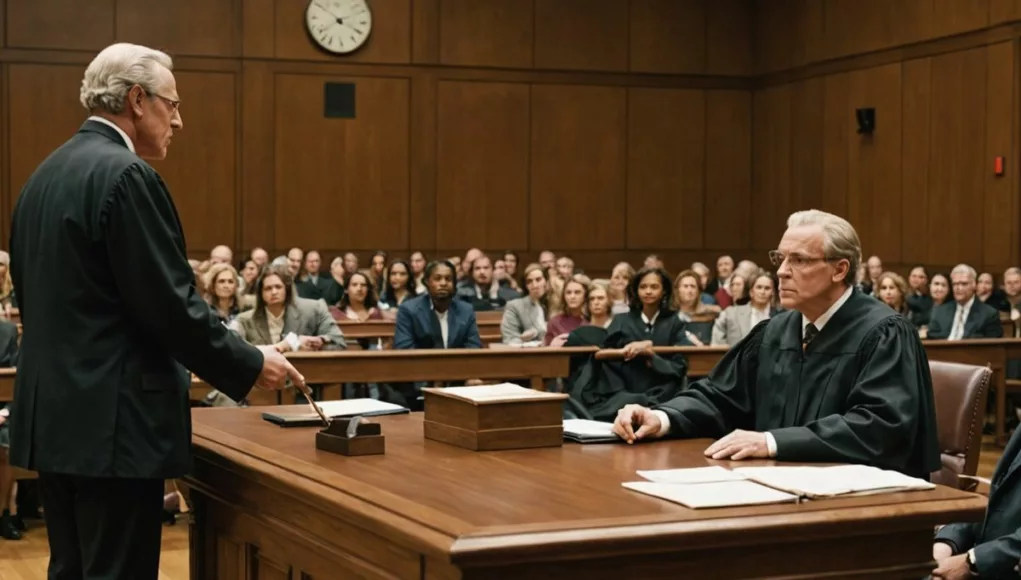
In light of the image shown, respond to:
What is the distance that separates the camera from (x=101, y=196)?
2.92 meters

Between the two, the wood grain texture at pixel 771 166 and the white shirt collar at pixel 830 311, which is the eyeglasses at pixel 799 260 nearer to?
the white shirt collar at pixel 830 311

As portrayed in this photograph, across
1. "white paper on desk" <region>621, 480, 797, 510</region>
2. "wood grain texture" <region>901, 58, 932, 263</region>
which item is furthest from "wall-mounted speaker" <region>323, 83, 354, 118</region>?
"white paper on desk" <region>621, 480, 797, 510</region>

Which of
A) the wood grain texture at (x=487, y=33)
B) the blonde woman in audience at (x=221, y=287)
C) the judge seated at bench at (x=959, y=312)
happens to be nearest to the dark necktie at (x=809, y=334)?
the blonde woman in audience at (x=221, y=287)

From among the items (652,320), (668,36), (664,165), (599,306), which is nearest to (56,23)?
(668,36)

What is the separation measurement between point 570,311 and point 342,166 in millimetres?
8160

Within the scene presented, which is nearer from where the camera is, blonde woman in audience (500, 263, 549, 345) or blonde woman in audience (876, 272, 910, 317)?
blonde woman in audience (500, 263, 549, 345)

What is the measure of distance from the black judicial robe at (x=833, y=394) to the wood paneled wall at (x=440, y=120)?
13243mm

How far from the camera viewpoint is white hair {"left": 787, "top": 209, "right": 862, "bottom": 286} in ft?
11.8

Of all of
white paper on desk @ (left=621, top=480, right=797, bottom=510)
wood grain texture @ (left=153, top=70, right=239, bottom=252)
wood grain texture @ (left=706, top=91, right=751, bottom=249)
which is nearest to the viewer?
white paper on desk @ (left=621, top=480, right=797, bottom=510)

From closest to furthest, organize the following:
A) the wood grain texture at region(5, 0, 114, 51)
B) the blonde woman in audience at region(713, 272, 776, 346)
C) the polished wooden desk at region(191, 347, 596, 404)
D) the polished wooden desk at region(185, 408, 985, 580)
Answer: the polished wooden desk at region(185, 408, 985, 580)
the polished wooden desk at region(191, 347, 596, 404)
the blonde woman in audience at region(713, 272, 776, 346)
the wood grain texture at region(5, 0, 114, 51)

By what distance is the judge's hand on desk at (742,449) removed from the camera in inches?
124

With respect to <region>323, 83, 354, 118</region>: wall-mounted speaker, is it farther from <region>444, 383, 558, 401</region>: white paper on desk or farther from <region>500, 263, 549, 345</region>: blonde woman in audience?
<region>444, 383, 558, 401</region>: white paper on desk

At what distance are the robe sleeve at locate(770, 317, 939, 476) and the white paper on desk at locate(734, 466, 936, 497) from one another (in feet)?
0.84

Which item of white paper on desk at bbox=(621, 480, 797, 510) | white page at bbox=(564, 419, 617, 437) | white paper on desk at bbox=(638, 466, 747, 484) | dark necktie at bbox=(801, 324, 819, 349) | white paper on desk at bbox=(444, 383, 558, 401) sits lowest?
white paper on desk at bbox=(621, 480, 797, 510)
